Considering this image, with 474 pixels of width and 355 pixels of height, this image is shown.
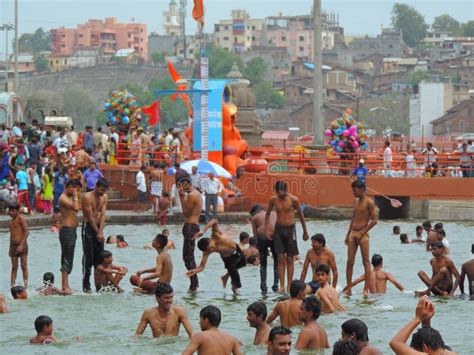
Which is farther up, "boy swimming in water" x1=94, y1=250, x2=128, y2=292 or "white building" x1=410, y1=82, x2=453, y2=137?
"white building" x1=410, y1=82, x2=453, y2=137

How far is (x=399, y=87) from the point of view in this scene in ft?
483

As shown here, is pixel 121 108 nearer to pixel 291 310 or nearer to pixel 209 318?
pixel 291 310

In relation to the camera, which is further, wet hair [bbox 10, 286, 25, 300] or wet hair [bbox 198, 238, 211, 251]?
wet hair [bbox 10, 286, 25, 300]

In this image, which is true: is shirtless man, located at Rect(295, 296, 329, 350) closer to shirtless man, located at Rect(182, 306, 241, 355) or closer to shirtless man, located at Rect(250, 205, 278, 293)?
shirtless man, located at Rect(182, 306, 241, 355)

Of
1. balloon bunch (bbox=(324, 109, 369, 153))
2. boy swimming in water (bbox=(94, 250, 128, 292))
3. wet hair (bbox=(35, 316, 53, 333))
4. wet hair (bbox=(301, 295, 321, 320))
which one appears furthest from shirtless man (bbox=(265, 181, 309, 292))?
balloon bunch (bbox=(324, 109, 369, 153))

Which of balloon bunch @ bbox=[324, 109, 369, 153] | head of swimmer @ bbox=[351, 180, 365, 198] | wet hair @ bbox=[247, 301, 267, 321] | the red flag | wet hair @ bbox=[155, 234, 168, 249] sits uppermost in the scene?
the red flag

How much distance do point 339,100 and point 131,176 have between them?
308 feet

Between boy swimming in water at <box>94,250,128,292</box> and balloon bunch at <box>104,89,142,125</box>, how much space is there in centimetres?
2162

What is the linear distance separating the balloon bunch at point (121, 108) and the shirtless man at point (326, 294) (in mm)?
24397

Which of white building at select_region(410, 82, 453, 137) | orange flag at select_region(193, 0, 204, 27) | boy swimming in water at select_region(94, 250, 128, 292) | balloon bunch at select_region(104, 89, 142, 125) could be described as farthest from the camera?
white building at select_region(410, 82, 453, 137)

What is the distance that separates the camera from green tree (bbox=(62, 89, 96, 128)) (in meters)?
138

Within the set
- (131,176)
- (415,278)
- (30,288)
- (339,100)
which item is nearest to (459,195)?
(131,176)

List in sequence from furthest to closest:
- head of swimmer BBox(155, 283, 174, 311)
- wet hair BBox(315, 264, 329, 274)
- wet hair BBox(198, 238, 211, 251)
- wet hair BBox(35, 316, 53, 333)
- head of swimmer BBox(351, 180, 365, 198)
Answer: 1. head of swimmer BBox(351, 180, 365, 198)
2. wet hair BBox(198, 238, 211, 251)
3. wet hair BBox(315, 264, 329, 274)
4. wet hair BBox(35, 316, 53, 333)
5. head of swimmer BBox(155, 283, 174, 311)

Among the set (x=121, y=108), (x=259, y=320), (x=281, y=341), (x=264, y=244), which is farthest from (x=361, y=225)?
(x=121, y=108)
